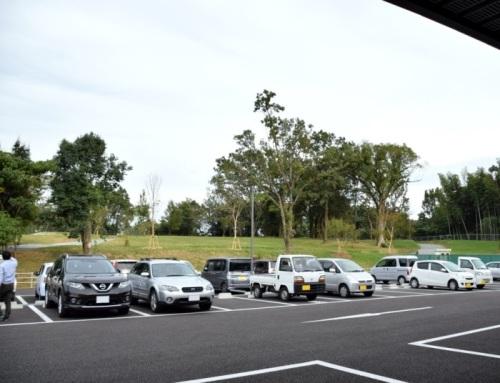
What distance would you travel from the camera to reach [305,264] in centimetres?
1894

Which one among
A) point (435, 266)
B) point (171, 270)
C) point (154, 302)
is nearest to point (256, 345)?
point (154, 302)

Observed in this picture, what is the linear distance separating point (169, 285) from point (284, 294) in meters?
5.69

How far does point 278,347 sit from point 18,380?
14.6 ft

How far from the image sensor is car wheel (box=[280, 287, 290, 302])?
737 inches

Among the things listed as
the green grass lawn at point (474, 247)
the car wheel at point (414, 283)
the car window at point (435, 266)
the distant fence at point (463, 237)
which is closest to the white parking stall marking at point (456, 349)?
the car window at point (435, 266)

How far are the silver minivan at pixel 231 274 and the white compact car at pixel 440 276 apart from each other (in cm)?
985

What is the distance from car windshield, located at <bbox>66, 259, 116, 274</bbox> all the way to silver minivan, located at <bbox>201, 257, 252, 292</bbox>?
740 centimetres

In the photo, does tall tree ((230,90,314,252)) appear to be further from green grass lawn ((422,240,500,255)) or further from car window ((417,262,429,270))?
green grass lawn ((422,240,500,255))

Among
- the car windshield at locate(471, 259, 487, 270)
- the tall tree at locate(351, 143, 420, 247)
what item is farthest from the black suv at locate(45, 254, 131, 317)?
the tall tree at locate(351, 143, 420, 247)

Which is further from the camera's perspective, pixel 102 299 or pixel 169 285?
pixel 169 285

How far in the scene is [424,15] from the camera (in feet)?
27.7

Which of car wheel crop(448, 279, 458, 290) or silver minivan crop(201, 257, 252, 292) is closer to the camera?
silver minivan crop(201, 257, 252, 292)

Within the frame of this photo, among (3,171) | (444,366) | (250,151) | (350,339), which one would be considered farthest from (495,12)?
(250,151)

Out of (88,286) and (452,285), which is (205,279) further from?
(452,285)
